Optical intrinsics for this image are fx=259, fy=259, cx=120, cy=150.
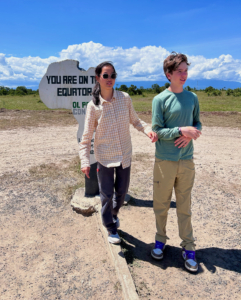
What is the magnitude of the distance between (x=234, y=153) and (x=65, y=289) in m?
5.32

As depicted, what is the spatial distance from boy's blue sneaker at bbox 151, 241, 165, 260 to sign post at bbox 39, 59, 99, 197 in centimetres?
195

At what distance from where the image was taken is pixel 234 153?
249 inches

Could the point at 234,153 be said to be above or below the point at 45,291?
above

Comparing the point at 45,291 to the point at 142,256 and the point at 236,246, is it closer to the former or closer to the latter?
the point at 142,256

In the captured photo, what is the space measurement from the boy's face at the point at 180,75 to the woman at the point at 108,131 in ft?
1.54

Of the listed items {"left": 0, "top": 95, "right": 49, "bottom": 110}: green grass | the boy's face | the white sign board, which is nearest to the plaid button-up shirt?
the boy's face

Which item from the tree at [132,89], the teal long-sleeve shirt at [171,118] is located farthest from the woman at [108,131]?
the tree at [132,89]

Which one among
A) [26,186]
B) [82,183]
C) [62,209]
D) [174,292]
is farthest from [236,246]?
[26,186]

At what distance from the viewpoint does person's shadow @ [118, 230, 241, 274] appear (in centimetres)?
249

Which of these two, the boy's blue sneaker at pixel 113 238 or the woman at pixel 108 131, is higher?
the woman at pixel 108 131

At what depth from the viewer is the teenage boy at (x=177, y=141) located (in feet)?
6.97

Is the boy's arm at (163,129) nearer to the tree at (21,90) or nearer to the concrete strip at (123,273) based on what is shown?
the concrete strip at (123,273)

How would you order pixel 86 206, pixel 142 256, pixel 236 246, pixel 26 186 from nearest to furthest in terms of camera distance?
pixel 142 256 → pixel 236 246 → pixel 86 206 → pixel 26 186

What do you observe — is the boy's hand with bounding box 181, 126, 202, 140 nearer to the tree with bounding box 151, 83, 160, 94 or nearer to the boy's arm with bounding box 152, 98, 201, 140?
the boy's arm with bounding box 152, 98, 201, 140
